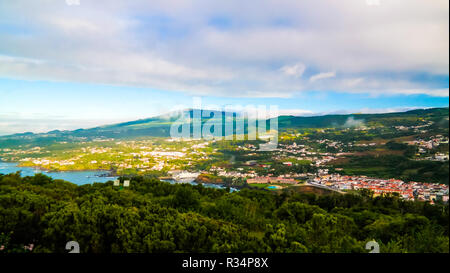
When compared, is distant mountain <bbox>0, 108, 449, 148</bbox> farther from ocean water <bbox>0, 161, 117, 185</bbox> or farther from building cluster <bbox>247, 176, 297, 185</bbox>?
building cluster <bbox>247, 176, 297, 185</bbox>

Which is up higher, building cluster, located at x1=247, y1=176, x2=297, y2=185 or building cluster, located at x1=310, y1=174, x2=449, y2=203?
building cluster, located at x1=310, y1=174, x2=449, y2=203

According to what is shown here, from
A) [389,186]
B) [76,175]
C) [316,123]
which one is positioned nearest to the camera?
[389,186]

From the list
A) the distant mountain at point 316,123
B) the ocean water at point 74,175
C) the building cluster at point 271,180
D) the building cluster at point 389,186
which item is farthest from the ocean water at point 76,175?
the building cluster at point 389,186

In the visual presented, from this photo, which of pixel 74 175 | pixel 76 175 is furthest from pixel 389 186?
pixel 74 175

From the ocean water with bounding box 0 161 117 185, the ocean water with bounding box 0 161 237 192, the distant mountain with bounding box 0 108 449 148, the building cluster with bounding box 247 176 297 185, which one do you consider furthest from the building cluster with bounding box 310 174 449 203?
the ocean water with bounding box 0 161 117 185

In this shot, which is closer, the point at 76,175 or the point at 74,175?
the point at 74,175

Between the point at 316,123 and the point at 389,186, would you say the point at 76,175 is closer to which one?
the point at 389,186

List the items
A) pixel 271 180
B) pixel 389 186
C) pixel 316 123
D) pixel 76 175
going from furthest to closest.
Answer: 1. pixel 316 123
2. pixel 76 175
3. pixel 271 180
4. pixel 389 186

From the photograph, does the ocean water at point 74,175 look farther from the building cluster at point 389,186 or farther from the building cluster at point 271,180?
the building cluster at point 389,186

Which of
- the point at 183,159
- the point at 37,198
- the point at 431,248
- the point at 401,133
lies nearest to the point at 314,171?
the point at 401,133
